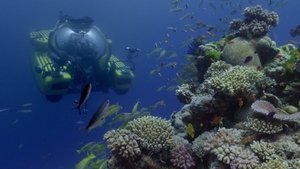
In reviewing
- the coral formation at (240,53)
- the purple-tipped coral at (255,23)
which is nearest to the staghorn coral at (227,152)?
the coral formation at (240,53)

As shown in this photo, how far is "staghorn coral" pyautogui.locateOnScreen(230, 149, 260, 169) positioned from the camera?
5.16 m

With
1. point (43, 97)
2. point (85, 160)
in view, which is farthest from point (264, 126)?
point (43, 97)

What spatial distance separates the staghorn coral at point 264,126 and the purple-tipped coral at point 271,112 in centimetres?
11

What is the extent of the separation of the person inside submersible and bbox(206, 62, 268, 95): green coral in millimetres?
6107

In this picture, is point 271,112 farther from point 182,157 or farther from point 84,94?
point 84,94

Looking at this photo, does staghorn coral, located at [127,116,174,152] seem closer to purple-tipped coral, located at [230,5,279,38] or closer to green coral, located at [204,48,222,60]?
green coral, located at [204,48,222,60]

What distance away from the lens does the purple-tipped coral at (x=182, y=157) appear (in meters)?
5.90

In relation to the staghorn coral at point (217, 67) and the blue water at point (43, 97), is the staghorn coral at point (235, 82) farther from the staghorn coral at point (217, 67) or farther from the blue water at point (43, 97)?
the blue water at point (43, 97)

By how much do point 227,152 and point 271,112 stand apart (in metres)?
0.89

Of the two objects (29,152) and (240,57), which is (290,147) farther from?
(29,152)

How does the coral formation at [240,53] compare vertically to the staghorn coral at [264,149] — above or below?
above

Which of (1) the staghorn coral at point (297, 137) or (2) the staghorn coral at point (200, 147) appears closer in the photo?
(1) the staghorn coral at point (297, 137)

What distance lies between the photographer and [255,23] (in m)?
9.30

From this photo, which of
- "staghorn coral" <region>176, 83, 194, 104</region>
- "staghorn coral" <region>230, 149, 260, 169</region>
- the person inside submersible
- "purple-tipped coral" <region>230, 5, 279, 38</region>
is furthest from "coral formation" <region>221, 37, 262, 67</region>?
the person inside submersible
